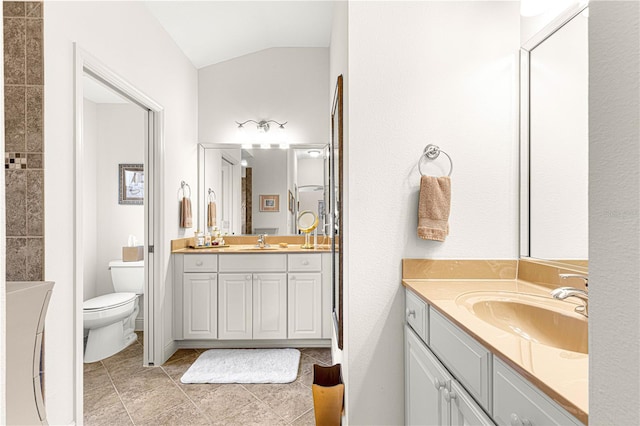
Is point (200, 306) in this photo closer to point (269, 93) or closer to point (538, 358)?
point (269, 93)

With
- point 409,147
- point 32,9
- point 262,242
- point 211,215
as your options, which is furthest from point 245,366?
point 32,9

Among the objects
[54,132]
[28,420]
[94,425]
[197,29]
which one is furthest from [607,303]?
[197,29]

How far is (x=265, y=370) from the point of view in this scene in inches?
99.3

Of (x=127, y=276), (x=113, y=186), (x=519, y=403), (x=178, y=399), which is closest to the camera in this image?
(x=519, y=403)

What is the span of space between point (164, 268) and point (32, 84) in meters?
1.59

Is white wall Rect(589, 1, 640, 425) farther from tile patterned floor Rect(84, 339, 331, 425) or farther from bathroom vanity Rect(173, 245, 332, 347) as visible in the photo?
bathroom vanity Rect(173, 245, 332, 347)

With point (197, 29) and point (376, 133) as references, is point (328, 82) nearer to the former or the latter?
point (197, 29)

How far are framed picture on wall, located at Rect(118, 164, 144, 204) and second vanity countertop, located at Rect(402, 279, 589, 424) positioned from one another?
130 inches

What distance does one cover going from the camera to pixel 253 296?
290 cm

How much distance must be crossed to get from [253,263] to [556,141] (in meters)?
2.30

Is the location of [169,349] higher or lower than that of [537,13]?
lower

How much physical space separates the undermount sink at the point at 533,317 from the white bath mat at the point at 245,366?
1.62 m

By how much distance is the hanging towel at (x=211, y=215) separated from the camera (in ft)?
11.1

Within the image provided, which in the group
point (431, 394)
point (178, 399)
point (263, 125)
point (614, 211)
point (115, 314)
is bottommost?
point (178, 399)
